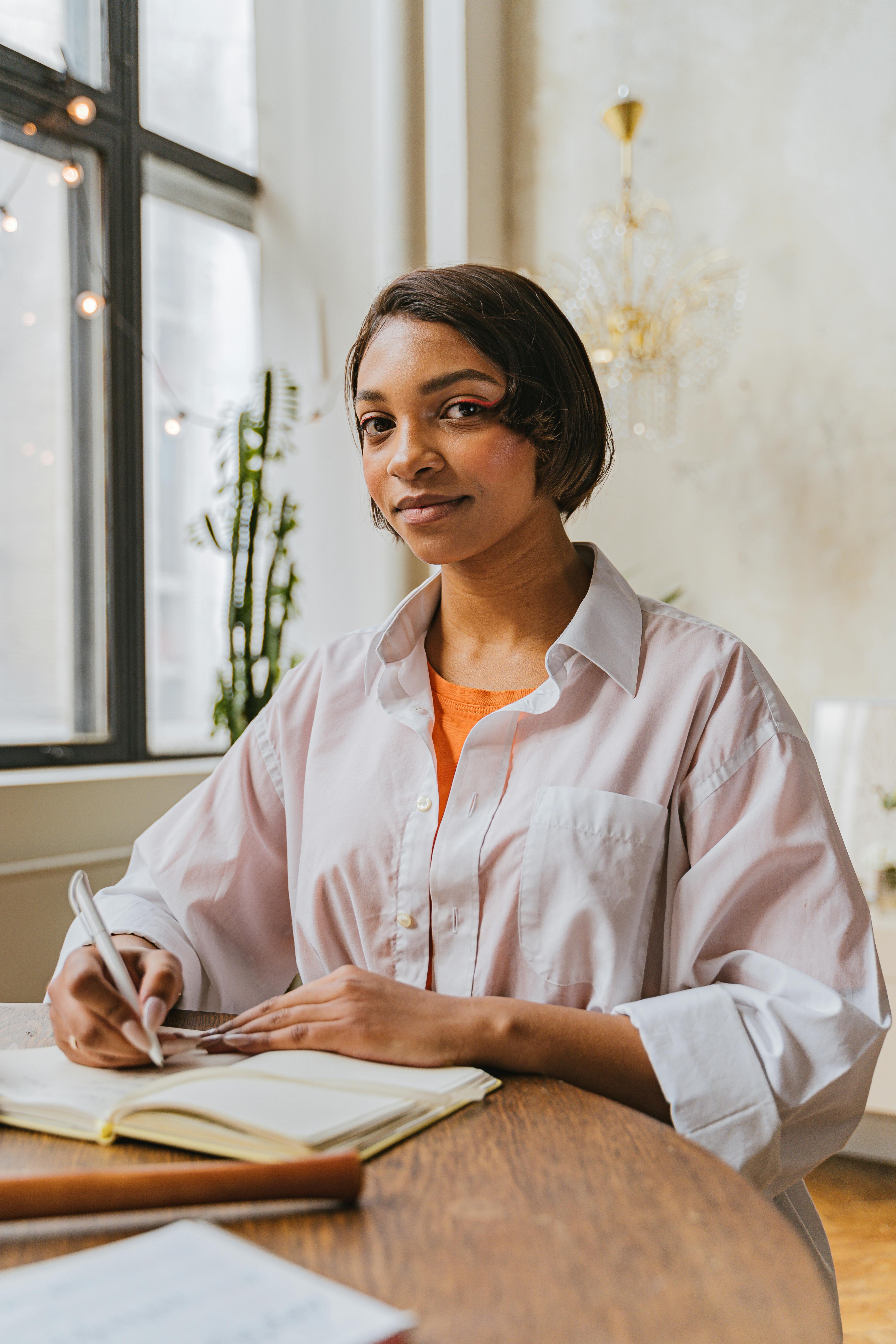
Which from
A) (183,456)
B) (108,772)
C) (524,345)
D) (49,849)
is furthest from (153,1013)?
(183,456)

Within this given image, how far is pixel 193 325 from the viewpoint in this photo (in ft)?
10.9

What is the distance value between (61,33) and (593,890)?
292 cm

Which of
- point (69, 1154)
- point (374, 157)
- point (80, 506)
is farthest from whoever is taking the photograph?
point (374, 157)

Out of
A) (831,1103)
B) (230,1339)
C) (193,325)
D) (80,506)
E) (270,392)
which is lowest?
(831,1103)

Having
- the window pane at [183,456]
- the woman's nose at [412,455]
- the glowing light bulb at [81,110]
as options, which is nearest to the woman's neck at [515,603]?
the woman's nose at [412,455]

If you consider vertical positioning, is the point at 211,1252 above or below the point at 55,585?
below

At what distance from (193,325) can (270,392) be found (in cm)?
76

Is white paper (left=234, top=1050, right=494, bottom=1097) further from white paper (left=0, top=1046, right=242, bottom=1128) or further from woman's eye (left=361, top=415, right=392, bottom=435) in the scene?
woman's eye (left=361, top=415, right=392, bottom=435)

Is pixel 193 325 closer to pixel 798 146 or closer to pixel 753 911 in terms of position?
pixel 798 146

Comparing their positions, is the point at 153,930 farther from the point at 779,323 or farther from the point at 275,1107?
the point at 779,323

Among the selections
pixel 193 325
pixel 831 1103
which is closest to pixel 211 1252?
pixel 831 1103

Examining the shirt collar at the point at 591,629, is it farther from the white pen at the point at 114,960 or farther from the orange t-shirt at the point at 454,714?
the white pen at the point at 114,960

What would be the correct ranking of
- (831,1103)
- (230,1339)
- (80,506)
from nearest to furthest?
1. (230,1339)
2. (831,1103)
3. (80,506)

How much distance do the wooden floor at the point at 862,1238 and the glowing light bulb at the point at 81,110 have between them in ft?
10.0
